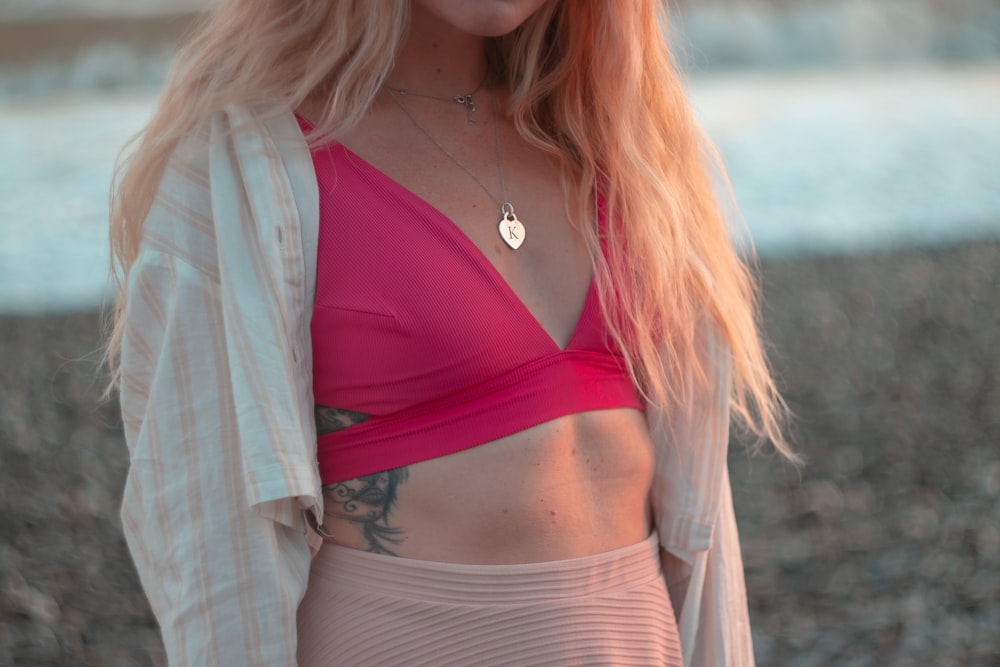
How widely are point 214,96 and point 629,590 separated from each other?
33.9 inches

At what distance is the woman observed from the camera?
4.37ft

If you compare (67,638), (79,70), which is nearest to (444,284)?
(67,638)

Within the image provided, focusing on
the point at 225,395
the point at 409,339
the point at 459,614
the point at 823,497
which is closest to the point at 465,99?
the point at 409,339

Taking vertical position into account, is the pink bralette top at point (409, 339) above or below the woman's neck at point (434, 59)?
below

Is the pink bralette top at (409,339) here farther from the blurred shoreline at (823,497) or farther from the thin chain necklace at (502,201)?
the blurred shoreline at (823,497)

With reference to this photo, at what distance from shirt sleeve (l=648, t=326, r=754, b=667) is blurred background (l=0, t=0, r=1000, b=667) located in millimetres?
570

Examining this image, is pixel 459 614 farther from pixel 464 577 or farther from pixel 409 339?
pixel 409 339

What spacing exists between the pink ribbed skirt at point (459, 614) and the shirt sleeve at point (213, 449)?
0.10m

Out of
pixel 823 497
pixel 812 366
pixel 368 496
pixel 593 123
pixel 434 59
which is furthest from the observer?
pixel 812 366

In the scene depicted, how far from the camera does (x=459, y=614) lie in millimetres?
1401

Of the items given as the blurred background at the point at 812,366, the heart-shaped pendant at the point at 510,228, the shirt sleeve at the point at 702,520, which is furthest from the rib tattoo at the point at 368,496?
the blurred background at the point at 812,366

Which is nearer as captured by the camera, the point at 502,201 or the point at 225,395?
the point at 225,395

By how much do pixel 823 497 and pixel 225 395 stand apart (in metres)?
3.56

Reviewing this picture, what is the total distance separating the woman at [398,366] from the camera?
1333mm
